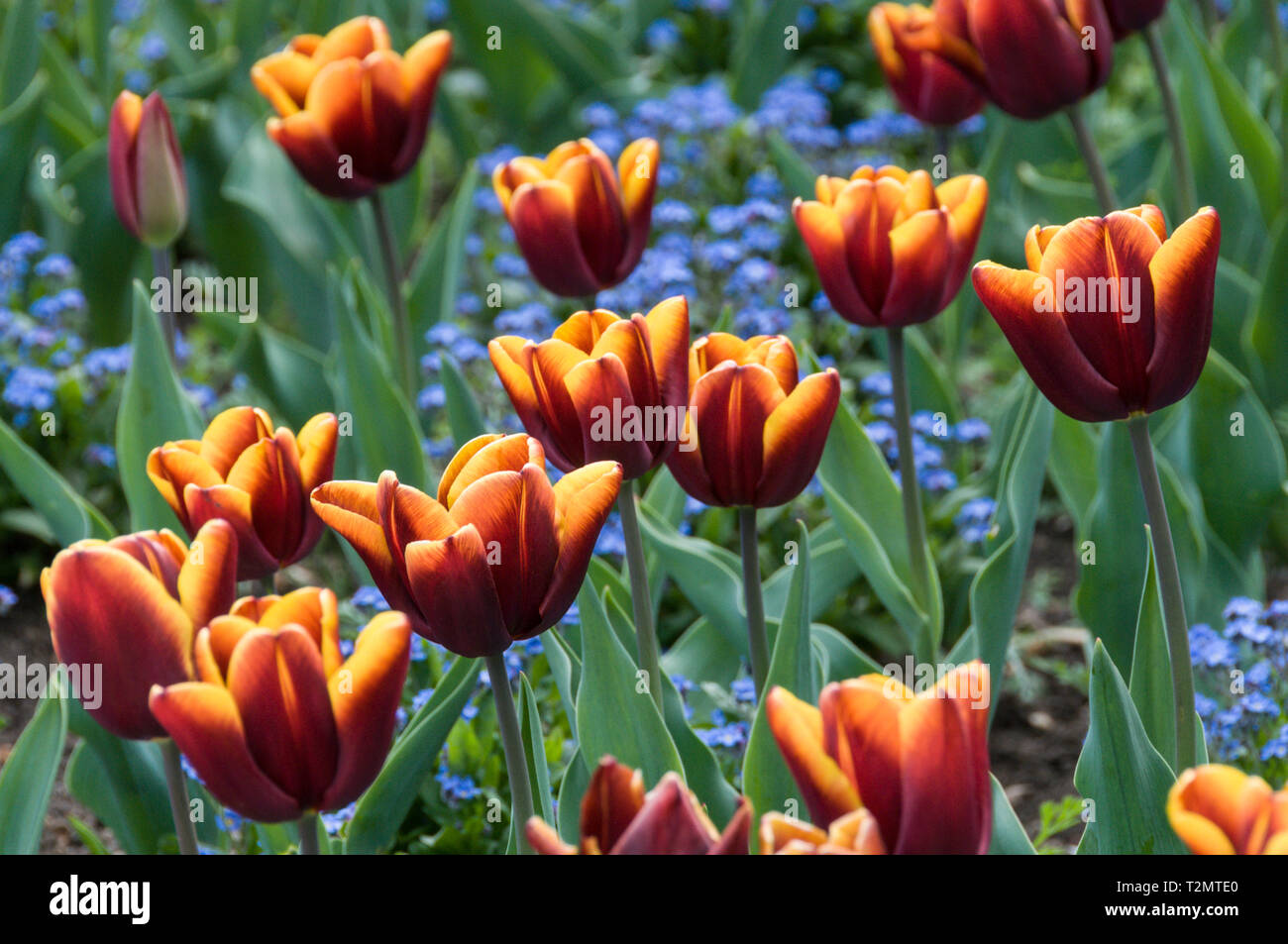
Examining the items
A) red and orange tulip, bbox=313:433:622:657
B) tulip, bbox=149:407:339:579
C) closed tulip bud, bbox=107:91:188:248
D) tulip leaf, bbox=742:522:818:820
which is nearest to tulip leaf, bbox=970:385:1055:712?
tulip leaf, bbox=742:522:818:820

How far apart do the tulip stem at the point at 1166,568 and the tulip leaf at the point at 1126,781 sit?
0.40ft

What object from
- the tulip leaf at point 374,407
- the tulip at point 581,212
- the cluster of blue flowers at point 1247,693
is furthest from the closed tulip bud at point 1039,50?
the tulip leaf at point 374,407

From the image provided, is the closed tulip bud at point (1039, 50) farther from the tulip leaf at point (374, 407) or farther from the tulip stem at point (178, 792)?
the tulip stem at point (178, 792)

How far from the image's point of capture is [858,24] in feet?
14.7

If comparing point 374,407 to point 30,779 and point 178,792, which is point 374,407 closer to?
point 30,779

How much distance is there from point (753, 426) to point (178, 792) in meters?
0.63

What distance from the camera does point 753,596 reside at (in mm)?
1533

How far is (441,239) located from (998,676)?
4.91 feet

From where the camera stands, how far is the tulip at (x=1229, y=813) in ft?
2.65

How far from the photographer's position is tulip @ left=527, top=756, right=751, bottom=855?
2.79 feet

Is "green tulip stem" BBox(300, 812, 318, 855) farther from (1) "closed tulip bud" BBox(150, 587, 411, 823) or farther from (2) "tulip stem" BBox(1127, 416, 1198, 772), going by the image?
(2) "tulip stem" BBox(1127, 416, 1198, 772)

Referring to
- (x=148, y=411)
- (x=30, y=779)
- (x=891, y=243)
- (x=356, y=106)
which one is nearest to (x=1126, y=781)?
(x=891, y=243)

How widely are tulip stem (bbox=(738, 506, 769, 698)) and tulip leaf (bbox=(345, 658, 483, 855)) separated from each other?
30 cm
